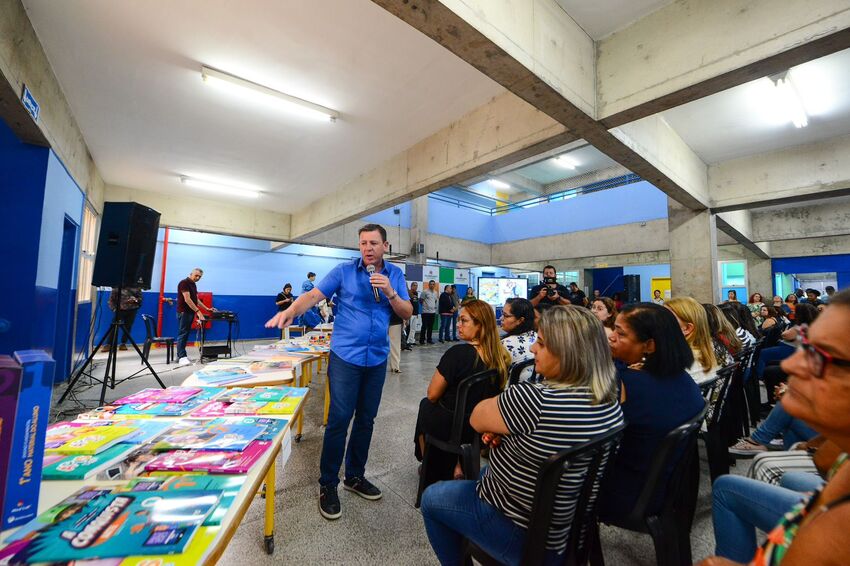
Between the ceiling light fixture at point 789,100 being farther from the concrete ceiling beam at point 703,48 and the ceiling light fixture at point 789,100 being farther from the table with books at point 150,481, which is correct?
the table with books at point 150,481

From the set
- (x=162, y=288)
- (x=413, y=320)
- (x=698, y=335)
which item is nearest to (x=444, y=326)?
(x=413, y=320)

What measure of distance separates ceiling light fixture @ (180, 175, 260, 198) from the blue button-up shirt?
547cm

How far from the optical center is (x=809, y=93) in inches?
139

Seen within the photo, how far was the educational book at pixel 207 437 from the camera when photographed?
100cm

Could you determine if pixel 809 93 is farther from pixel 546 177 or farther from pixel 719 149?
pixel 546 177

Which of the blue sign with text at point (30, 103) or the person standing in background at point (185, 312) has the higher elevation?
the blue sign with text at point (30, 103)

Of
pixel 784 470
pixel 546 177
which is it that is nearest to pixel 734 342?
pixel 784 470

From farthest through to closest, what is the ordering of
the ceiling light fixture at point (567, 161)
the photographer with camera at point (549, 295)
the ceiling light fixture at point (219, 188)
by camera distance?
the ceiling light fixture at point (567, 161) < the ceiling light fixture at point (219, 188) < the photographer with camera at point (549, 295)

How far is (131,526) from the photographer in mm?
648

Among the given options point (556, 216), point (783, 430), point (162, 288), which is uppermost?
point (556, 216)

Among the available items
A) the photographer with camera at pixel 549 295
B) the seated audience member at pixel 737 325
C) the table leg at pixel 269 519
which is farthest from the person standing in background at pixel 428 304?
the table leg at pixel 269 519

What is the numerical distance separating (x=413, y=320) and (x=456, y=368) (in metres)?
7.54

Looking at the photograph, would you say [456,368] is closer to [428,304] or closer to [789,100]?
[789,100]

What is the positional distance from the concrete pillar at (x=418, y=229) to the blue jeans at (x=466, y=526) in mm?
9072
